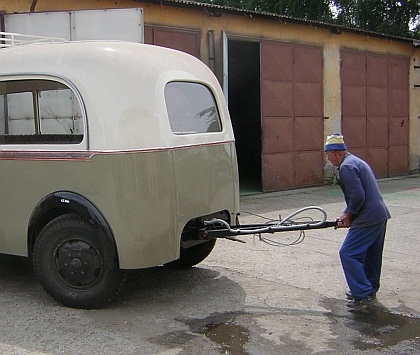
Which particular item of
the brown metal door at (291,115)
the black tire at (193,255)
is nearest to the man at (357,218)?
the black tire at (193,255)

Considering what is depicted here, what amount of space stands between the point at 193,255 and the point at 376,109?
1092 cm

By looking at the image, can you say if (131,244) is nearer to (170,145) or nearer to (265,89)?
(170,145)

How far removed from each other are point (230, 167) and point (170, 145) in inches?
41.7

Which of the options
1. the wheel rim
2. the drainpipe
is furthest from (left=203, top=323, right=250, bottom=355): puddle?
the drainpipe

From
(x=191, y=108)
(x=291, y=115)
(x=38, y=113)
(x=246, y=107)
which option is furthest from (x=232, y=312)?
(x=246, y=107)

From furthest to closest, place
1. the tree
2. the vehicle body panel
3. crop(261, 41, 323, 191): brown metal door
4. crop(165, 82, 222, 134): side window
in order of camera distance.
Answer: the tree
crop(261, 41, 323, 191): brown metal door
crop(165, 82, 222, 134): side window
the vehicle body panel

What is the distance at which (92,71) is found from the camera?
523cm

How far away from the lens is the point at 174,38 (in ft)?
38.5

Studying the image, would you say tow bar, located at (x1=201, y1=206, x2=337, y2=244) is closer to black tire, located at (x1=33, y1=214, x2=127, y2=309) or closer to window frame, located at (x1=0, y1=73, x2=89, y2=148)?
black tire, located at (x1=33, y1=214, x2=127, y2=309)

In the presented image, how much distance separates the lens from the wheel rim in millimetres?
5352

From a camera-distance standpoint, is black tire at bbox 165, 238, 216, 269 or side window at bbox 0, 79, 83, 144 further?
black tire at bbox 165, 238, 216, 269

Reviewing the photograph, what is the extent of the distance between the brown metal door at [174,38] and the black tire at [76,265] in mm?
6655

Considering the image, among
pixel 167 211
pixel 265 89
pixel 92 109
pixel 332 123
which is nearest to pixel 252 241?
pixel 167 211

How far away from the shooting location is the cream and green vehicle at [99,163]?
5.11 metres
